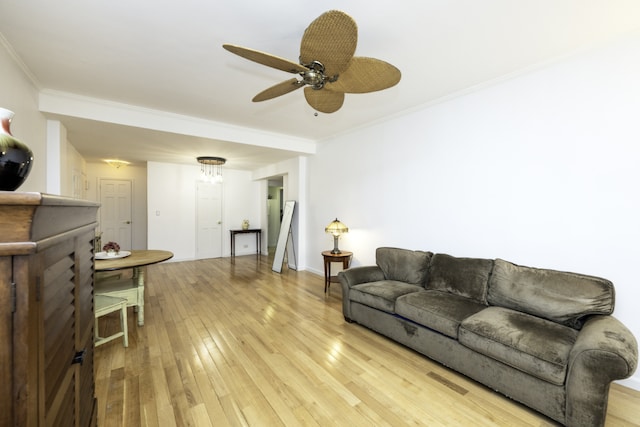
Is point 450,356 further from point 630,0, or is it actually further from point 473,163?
point 630,0

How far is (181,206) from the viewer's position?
6.47 meters

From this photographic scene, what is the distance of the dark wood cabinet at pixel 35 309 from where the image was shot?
56 centimetres

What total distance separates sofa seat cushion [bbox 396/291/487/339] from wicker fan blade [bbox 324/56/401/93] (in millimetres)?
1872

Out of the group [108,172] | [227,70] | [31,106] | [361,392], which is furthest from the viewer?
[108,172]

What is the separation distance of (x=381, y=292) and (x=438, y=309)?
0.61 m

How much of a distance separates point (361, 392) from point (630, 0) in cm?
313

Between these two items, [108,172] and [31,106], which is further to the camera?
[108,172]

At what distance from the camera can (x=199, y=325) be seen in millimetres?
2996

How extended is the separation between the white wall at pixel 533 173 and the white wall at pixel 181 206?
454 cm

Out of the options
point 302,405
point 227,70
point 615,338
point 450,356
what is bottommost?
point 302,405

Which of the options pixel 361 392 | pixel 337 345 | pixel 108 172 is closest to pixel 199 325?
pixel 337 345

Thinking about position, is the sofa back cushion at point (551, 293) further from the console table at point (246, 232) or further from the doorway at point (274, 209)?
the doorway at point (274, 209)

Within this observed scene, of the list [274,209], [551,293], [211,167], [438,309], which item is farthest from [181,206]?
[551,293]

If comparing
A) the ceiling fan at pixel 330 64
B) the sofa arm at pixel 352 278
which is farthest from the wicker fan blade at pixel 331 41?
the sofa arm at pixel 352 278
